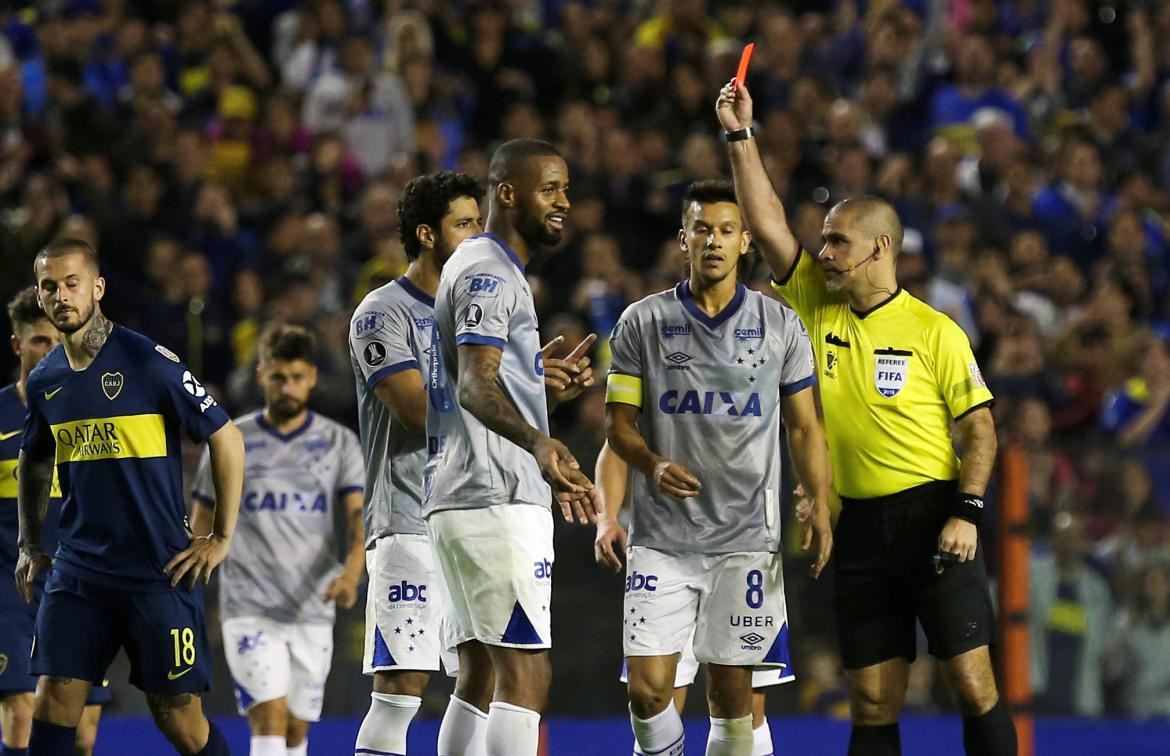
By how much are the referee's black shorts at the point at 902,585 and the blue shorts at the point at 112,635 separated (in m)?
2.39

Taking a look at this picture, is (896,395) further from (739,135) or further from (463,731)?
(463,731)

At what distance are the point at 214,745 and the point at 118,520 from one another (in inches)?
34.8

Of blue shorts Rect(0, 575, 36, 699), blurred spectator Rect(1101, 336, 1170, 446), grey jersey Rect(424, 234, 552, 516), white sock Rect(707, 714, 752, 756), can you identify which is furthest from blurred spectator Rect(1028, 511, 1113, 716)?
blue shorts Rect(0, 575, 36, 699)

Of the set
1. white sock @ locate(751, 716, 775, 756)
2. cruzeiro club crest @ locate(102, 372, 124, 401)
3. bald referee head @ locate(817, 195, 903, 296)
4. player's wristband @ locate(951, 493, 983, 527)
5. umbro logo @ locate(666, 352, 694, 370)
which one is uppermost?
bald referee head @ locate(817, 195, 903, 296)

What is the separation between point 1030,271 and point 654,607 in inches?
264

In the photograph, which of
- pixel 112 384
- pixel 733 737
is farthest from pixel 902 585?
pixel 112 384

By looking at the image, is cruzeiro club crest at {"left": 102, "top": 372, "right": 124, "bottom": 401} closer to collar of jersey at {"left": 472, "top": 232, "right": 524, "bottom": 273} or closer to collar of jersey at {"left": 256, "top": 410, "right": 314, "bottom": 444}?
collar of jersey at {"left": 472, "top": 232, "right": 524, "bottom": 273}

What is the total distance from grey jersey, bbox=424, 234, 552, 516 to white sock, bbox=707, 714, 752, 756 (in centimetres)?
122

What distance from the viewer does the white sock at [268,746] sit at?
8.05m

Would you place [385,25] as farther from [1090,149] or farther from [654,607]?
[654,607]

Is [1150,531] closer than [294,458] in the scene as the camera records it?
No

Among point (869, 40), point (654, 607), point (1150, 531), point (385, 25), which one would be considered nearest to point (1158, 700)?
point (1150, 531)

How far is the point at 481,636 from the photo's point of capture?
572 cm

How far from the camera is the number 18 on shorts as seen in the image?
21.3 feet
